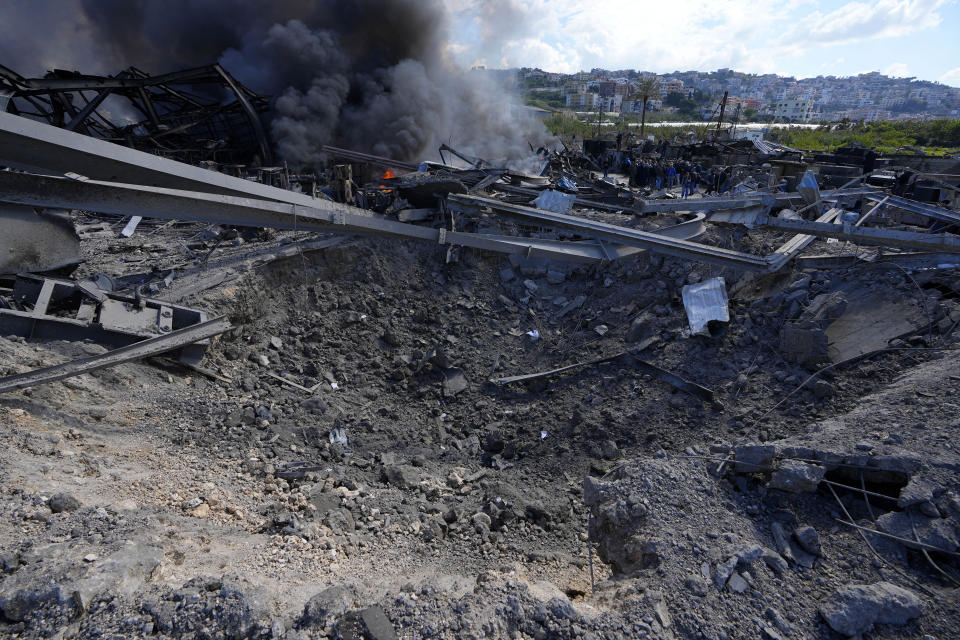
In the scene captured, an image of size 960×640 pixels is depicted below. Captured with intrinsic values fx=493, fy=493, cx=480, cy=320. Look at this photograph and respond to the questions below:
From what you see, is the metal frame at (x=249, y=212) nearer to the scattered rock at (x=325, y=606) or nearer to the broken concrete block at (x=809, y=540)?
the scattered rock at (x=325, y=606)

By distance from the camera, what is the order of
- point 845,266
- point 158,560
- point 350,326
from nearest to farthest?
1. point 158,560
2. point 845,266
3. point 350,326

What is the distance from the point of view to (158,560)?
277 cm

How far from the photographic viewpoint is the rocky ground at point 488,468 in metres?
2.68

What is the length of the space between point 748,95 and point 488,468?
164 metres

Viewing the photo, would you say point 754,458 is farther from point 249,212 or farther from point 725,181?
point 725,181

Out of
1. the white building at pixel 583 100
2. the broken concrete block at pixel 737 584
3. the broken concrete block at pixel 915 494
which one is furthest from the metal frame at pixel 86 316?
the white building at pixel 583 100

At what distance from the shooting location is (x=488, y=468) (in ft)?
16.8

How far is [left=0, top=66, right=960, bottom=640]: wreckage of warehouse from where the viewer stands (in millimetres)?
2750

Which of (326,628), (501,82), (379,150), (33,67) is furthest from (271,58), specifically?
(326,628)

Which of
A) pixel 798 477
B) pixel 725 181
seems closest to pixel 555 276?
pixel 798 477

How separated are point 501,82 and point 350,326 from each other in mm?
21947

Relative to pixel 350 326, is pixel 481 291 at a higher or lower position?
higher

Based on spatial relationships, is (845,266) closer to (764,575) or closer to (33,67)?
(764,575)

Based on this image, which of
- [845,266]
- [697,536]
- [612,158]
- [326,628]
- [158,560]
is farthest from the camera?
[612,158]
